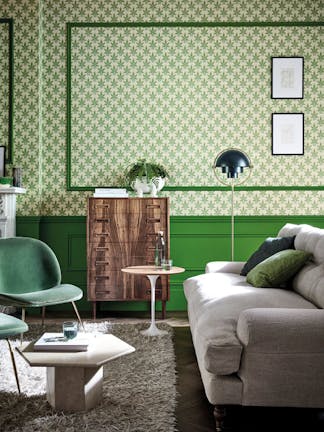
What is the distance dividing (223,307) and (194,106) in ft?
9.99

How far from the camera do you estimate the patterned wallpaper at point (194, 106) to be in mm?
5418

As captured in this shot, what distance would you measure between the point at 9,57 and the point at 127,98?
120 centimetres

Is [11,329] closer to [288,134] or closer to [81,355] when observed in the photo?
[81,355]

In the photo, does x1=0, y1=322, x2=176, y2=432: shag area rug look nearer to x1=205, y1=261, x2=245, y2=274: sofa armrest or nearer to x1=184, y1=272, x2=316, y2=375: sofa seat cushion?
x1=184, y1=272, x2=316, y2=375: sofa seat cushion

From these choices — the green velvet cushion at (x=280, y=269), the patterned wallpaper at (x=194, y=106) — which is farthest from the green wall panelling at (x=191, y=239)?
the green velvet cushion at (x=280, y=269)

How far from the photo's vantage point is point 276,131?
542 cm

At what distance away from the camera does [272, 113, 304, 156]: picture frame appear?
5414 millimetres

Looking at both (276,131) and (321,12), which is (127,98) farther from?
(321,12)

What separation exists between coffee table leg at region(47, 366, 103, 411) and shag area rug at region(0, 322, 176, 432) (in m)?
0.04

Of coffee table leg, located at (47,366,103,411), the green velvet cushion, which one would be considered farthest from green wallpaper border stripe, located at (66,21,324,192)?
coffee table leg, located at (47,366,103,411)

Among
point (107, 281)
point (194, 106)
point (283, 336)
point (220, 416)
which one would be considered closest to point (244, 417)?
point (220, 416)

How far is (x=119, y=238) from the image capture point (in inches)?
193

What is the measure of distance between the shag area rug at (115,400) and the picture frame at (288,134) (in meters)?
2.50

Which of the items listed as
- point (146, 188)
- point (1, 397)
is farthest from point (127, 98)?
point (1, 397)
